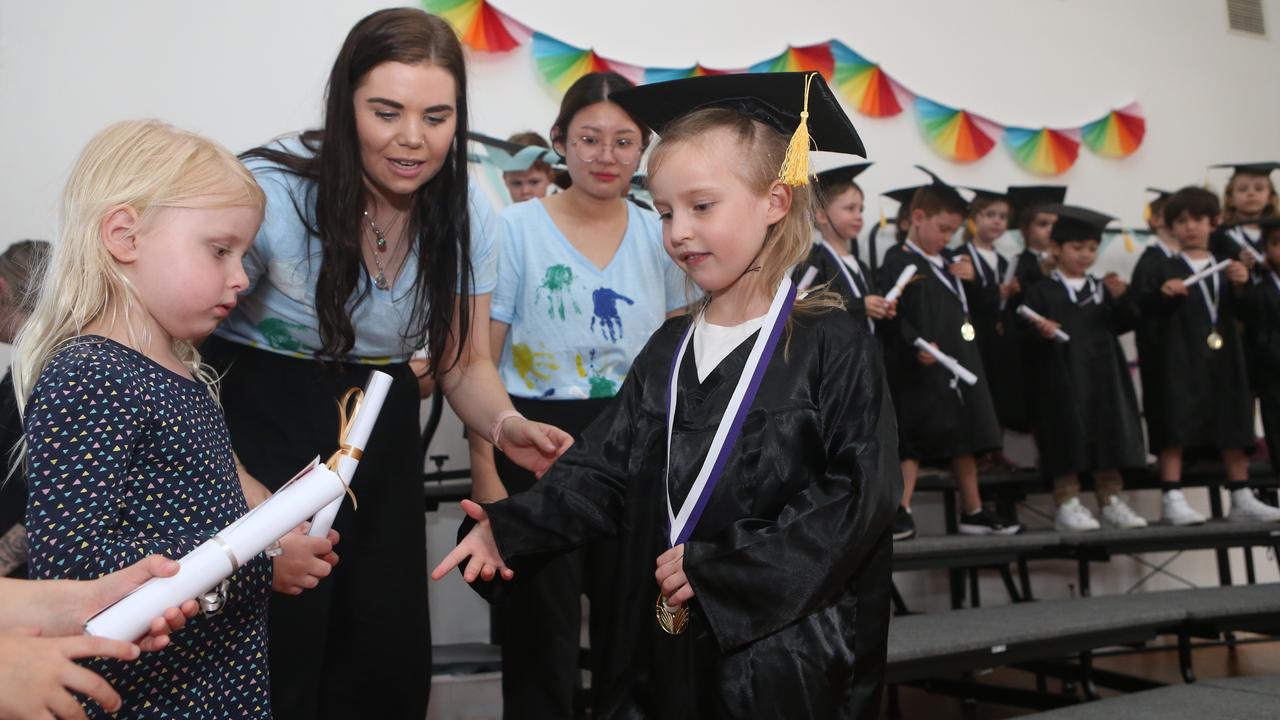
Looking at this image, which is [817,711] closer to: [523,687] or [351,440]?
[351,440]

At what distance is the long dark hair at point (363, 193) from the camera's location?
186cm

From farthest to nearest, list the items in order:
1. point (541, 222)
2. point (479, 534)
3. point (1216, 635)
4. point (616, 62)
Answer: point (616, 62), point (1216, 635), point (541, 222), point (479, 534)

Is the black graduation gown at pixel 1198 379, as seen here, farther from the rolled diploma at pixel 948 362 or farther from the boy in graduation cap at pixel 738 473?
the boy in graduation cap at pixel 738 473

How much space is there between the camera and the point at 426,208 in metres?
2.04

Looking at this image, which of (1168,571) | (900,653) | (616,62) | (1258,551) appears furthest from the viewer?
(1258,551)

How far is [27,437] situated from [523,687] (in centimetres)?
129

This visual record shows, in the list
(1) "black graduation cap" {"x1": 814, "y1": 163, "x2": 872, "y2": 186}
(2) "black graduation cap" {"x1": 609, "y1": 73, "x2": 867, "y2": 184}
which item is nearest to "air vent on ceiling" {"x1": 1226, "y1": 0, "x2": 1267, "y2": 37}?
(1) "black graduation cap" {"x1": 814, "y1": 163, "x2": 872, "y2": 186}

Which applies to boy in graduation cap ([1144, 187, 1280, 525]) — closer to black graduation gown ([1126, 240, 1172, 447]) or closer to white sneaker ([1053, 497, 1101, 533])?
black graduation gown ([1126, 240, 1172, 447])

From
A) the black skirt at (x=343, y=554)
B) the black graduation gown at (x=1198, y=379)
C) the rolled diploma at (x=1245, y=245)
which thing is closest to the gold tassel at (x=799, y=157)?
the black skirt at (x=343, y=554)

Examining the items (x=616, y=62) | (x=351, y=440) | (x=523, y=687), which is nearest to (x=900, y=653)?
(x=523, y=687)

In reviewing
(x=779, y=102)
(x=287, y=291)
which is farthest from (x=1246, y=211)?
(x=287, y=291)

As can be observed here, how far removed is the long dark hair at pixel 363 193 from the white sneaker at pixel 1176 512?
4.68 meters

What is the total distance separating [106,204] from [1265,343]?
5989mm

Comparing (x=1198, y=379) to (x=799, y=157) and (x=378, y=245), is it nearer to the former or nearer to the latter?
(x=799, y=157)
